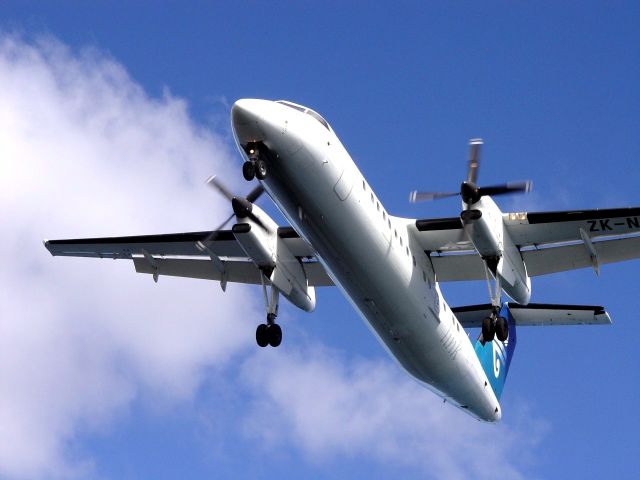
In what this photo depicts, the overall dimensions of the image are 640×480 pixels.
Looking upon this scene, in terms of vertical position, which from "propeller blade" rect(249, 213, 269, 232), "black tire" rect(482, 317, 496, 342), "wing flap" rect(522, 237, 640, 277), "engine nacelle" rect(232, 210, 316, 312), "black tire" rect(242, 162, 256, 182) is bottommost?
"black tire" rect(242, 162, 256, 182)

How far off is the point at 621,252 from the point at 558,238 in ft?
5.03

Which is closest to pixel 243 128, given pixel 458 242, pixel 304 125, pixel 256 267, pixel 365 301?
pixel 304 125

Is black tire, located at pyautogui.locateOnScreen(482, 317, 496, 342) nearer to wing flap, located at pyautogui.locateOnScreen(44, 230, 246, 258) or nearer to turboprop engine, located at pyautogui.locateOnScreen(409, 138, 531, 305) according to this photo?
turboprop engine, located at pyautogui.locateOnScreen(409, 138, 531, 305)

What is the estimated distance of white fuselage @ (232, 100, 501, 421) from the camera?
15570 millimetres

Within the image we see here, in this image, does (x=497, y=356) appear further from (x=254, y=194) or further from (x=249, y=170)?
(x=249, y=170)

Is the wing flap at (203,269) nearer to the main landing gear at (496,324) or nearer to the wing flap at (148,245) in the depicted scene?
the wing flap at (148,245)

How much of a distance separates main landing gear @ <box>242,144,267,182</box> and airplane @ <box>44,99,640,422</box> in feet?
0.07

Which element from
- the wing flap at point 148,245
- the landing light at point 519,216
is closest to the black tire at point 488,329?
the landing light at point 519,216

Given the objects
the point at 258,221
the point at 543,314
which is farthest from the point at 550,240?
the point at 258,221

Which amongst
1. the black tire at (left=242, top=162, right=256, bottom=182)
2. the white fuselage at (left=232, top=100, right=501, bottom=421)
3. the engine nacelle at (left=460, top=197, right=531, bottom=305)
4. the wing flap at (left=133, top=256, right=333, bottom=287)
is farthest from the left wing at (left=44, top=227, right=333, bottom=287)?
the black tire at (left=242, top=162, right=256, bottom=182)

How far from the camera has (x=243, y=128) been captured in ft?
50.4

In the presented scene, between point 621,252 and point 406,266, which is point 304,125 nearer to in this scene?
point 406,266

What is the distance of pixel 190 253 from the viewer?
2252 centimetres

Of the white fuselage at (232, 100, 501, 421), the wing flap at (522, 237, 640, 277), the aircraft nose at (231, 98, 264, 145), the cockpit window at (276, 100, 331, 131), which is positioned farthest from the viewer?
the wing flap at (522, 237, 640, 277)
